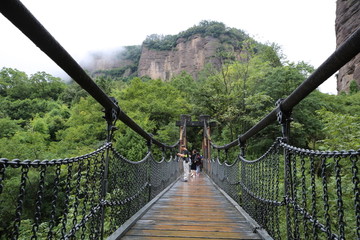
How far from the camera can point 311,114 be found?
374 inches

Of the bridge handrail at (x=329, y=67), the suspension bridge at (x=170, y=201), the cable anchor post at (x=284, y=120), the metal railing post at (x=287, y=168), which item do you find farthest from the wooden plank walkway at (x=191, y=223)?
the bridge handrail at (x=329, y=67)

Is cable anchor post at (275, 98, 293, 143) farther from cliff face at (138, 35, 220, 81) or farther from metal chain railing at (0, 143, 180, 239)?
cliff face at (138, 35, 220, 81)

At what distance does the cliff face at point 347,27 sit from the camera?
1528 cm

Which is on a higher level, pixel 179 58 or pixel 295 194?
pixel 179 58

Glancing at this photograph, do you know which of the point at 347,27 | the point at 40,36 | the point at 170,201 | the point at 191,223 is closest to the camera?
the point at 40,36

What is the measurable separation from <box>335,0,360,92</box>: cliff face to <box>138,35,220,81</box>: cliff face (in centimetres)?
2756

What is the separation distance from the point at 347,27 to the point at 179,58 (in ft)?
116

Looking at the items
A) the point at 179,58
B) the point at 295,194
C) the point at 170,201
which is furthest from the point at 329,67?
the point at 179,58

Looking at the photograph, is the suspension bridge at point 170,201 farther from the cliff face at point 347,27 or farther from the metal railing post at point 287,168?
the cliff face at point 347,27

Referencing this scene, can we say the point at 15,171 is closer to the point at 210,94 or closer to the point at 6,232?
the point at 6,232

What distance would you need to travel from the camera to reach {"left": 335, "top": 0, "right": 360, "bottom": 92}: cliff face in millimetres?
15281

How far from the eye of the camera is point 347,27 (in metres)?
16.4

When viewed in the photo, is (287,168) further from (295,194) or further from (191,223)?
(191,223)

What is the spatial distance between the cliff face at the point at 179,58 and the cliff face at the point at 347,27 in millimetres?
27559
